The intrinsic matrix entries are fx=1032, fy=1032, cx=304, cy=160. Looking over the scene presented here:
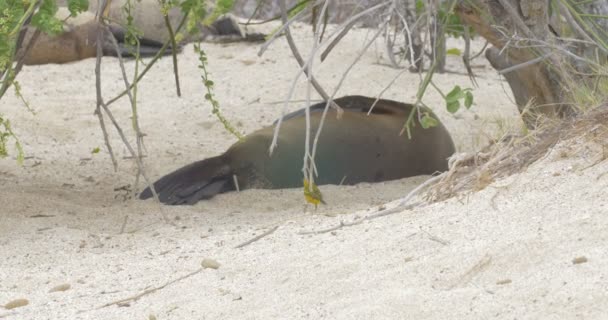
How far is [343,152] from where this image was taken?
4719mm

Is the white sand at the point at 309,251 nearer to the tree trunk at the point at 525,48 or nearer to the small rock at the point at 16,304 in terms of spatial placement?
the small rock at the point at 16,304

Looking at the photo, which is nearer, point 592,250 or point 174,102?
point 592,250

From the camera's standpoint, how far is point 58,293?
2.67 metres

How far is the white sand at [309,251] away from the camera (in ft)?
6.78

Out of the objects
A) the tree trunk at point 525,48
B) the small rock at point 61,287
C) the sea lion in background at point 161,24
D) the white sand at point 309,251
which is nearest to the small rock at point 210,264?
the white sand at point 309,251

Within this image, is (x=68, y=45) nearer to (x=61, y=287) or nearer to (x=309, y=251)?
(x=61, y=287)

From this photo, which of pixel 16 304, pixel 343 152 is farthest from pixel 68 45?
pixel 16 304

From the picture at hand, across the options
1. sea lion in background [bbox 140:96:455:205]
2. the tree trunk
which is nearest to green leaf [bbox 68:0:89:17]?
the tree trunk

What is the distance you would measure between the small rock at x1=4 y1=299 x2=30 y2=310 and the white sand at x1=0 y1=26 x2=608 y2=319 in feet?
0.06

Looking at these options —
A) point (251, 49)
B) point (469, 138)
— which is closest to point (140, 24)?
point (251, 49)

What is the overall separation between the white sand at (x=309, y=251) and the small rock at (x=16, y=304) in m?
0.02

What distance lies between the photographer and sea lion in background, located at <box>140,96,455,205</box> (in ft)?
14.8

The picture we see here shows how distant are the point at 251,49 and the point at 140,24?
0.82m

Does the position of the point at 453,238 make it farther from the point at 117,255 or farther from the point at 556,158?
the point at 117,255
